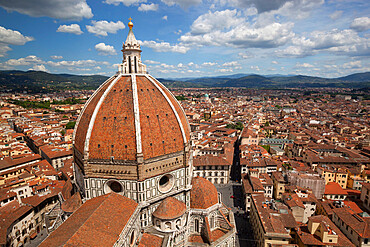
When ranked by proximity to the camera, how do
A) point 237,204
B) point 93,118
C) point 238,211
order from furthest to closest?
point 237,204 → point 238,211 → point 93,118

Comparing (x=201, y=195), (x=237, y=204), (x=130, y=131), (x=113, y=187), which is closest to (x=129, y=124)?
(x=130, y=131)

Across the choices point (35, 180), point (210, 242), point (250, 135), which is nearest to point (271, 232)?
point (210, 242)

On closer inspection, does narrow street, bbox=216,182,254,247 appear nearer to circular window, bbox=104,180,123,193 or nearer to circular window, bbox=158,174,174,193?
circular window, bbox=158,174,174,193

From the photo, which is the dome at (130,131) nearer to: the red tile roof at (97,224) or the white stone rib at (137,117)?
the white stone rib at (137,117)

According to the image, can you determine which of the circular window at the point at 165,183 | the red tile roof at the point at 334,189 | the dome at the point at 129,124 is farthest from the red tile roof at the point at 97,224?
the red tile roof at the point at 334,189

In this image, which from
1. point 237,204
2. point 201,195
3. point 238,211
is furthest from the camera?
point 237,204

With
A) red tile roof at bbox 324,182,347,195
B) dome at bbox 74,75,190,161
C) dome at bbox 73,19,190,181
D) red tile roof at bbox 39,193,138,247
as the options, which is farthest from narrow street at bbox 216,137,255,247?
red tile roof at bbox 39,193,138,247

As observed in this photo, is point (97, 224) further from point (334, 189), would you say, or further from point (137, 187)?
point (334, 189)
